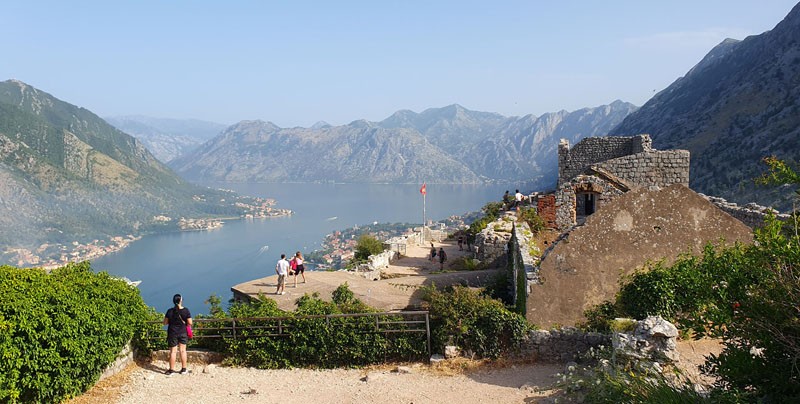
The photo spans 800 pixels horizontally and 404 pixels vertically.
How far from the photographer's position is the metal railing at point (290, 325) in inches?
468

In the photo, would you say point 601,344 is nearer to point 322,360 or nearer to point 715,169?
point 322,360

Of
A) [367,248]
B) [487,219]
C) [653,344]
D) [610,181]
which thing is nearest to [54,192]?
[367,248]

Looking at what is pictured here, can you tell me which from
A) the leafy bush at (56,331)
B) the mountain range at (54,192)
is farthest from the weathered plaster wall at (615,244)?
the mountain range at (54,192)

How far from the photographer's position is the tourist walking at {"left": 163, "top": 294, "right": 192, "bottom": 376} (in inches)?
449

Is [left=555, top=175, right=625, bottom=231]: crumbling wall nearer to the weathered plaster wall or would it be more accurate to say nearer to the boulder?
the weathered plaster wall

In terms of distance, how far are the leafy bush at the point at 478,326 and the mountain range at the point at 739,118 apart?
125 feet

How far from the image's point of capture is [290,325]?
12.1 m

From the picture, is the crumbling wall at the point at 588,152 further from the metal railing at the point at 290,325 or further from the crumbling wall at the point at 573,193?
the metal railing at the point at 290,325

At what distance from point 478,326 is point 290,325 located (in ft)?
14.1

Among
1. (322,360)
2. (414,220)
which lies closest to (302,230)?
(414,220)

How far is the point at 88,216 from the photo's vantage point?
166 m

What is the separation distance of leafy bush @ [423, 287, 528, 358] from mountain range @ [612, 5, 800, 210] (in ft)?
125

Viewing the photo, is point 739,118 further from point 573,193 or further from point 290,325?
point 290,325

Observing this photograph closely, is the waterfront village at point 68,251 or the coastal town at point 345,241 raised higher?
the coastal town at point 345,241
